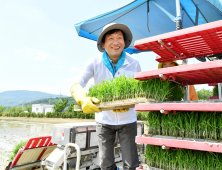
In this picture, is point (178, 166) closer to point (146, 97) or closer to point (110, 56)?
point (146, 97)

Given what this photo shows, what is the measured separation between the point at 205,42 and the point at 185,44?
0.37 feet

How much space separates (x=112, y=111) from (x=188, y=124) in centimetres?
81

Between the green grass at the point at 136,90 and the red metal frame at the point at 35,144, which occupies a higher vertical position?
the green grass at the point at 136,90

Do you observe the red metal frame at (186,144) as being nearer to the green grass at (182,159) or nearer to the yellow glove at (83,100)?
the green grass at (182,159)

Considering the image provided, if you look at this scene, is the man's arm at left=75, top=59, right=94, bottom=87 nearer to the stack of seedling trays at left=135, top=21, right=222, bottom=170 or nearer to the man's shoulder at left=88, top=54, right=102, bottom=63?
the man's shoulder at left=88, top=54, right=102, bottom=63

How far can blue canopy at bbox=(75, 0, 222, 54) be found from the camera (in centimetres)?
301

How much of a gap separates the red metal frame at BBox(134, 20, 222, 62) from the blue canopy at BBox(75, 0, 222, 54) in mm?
1716

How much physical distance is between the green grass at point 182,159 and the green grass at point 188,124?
94 millimetres

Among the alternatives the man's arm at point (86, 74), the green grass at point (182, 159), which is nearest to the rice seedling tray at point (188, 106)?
the green grass at point (182, 159)

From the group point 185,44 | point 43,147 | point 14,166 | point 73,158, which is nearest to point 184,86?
point 185,44

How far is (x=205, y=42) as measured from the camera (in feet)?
3.31

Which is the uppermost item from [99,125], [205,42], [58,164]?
[205,42]

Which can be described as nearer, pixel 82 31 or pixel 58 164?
pixel 58 164

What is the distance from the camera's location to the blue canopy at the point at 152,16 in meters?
3.01
